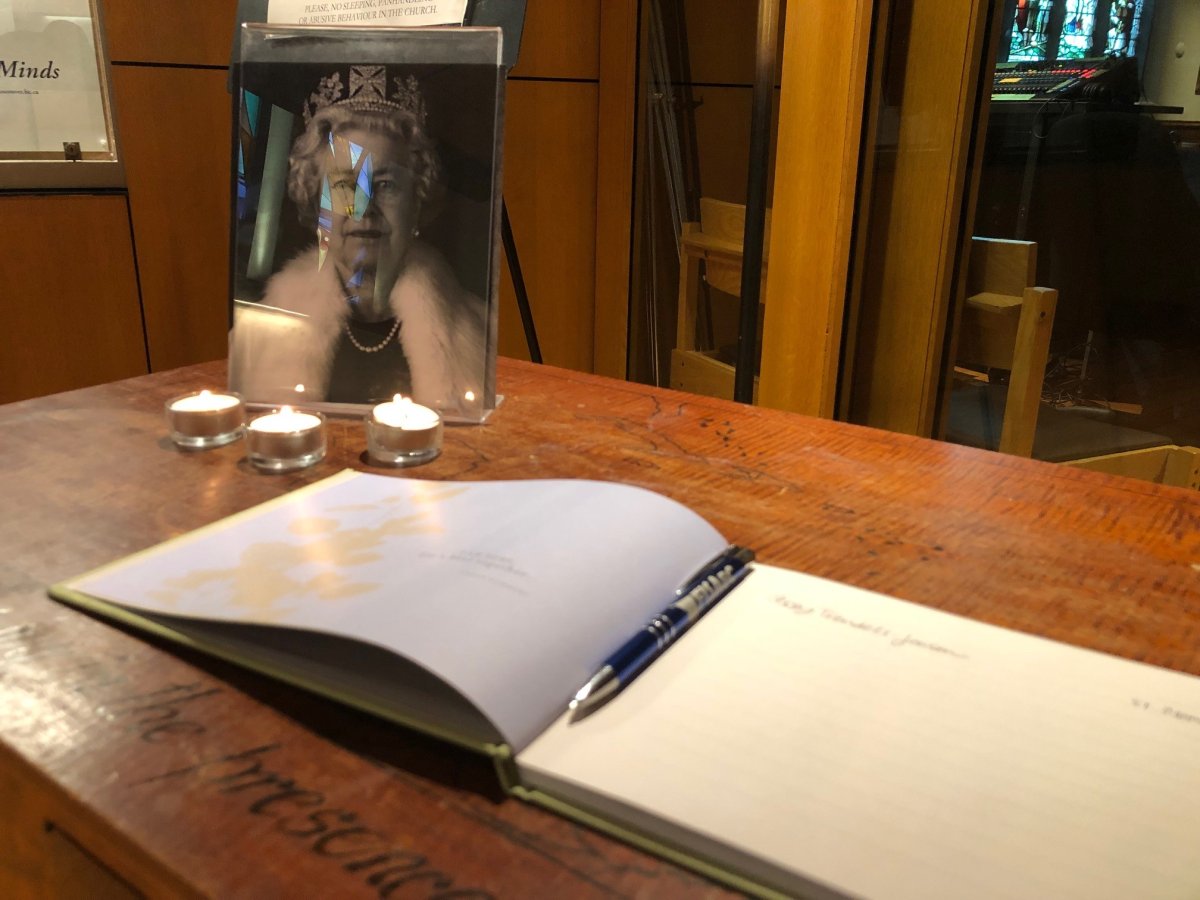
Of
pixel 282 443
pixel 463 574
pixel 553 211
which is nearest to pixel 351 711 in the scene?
pixel 463 574

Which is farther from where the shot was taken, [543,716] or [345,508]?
[345,508]

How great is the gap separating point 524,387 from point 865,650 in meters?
0.66

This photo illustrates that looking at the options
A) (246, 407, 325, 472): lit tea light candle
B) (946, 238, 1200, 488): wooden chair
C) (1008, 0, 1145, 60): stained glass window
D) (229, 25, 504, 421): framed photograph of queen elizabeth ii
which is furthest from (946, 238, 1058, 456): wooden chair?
(246, 407, 325, 472): lit tea light candle

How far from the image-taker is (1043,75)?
194cm

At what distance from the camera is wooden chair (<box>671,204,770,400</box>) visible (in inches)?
90.1

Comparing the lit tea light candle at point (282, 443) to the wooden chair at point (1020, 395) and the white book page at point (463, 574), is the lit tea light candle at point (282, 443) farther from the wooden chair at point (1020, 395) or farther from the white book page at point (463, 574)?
the wooden chair at point (1020, 395)

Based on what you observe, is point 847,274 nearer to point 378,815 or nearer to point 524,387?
point 524,387

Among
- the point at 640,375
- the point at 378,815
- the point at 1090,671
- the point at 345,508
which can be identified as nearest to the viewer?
the point at 378,815

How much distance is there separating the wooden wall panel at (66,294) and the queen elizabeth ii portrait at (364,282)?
1082 millimetres

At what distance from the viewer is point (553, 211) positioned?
266 cm

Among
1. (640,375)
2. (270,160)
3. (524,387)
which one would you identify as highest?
(270,160)

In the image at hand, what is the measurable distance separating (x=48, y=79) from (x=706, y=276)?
154 centimetres

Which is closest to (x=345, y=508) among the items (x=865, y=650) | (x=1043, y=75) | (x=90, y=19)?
(x=865, y=650)

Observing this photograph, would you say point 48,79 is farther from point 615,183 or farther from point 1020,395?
point 1020,395
